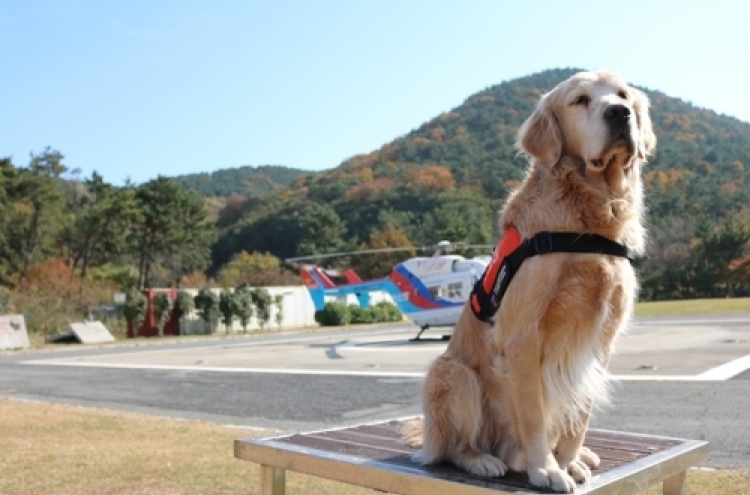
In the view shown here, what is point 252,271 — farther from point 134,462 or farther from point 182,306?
point 134,462

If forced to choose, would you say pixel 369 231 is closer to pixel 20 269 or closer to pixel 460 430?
pixel 20 269

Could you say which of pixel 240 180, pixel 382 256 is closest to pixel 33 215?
pixel 382 256

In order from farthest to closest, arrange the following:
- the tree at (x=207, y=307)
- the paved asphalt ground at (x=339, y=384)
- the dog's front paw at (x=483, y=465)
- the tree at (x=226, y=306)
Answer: the tree at (x=226, y=306), the tree at (x=207, y=307), the paved asphalt ground at (x=339, y=384), the dog's front paw at (x=483, y=465)

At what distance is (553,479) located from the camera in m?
2.59

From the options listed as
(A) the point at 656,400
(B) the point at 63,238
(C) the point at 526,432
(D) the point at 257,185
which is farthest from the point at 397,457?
(D) the point at 257,185

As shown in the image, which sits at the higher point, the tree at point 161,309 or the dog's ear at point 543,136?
the dog's ear at point 543,136

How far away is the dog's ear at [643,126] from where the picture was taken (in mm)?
2876

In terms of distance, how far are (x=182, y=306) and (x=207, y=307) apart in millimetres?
1184

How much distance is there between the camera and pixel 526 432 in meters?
2.68

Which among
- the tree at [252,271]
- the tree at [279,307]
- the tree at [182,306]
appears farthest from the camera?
the tree at [252,271]

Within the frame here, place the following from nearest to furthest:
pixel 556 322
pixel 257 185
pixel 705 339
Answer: pixel 556 322, pixel 705 339, pixel 257 185

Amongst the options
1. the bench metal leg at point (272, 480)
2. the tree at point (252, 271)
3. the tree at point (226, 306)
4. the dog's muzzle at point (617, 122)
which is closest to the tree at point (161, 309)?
the tree at point (226, 306)

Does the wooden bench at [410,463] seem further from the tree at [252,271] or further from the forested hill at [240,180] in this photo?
the forested hill at [240,180]

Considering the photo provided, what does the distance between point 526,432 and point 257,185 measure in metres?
99.4
